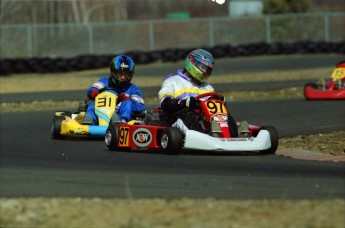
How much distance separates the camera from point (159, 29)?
135 feet

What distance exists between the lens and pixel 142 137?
36.3ft

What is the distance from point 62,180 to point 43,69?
21822 millimetres

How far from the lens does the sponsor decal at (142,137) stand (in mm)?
11000

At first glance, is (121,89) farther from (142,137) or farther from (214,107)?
(214,107)

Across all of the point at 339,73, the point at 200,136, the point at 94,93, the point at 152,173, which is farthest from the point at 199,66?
the point at 339,73

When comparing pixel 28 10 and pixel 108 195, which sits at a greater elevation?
pixel 28 10

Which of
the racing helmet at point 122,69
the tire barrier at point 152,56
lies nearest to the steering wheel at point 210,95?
the racing helmet at point 122,69

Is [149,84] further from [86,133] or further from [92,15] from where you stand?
[92,15]

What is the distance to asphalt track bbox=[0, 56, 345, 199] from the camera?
764 cm

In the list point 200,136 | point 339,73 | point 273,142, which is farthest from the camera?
point 339,73

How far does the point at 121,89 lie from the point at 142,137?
236cm

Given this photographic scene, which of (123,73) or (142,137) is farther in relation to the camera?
(123,73)

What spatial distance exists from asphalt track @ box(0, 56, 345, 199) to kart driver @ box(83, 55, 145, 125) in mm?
504

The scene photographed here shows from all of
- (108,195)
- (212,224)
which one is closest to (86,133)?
(108,195)
